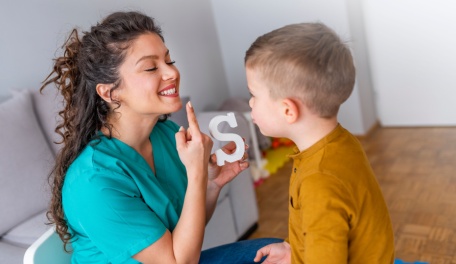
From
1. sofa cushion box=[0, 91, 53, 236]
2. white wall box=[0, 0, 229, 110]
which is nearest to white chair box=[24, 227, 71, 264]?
sofa cushion box=[0, 91, 53, 236]

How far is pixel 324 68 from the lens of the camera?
960 mm

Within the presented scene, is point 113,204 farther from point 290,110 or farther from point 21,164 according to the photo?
point 21,164

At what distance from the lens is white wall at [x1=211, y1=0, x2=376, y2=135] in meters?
3.44

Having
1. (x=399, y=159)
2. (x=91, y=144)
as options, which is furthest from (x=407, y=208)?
(x=91, y=144)

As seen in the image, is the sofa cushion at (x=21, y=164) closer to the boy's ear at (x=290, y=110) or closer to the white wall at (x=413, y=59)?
the boy's ear at (x=290, y=110)

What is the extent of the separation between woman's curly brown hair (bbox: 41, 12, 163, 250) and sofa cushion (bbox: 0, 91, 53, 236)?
31.2 inches

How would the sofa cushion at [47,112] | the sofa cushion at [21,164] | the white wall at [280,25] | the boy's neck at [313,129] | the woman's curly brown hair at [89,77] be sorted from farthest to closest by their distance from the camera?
1. the white wall at [280,25]
2. the sofa cushion at [47,112]
3. the sofa cushion at [21,164]
4. the woman's curly brown hair at [89,77]
5. the boy's neck at [313,129]

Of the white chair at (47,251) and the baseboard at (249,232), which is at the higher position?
the white chair at (47,251)

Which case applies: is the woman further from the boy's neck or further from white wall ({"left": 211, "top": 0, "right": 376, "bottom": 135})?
white wall ({"left": 211, "top": 0, "right": 376, "bottom": 135})

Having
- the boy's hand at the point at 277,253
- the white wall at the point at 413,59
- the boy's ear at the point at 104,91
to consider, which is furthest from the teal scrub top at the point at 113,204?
the white wall at the point at 413,59

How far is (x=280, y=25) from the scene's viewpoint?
144 inches

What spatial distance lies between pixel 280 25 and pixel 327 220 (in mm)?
2906

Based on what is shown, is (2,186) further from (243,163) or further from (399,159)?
(399,159)

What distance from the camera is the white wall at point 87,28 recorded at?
8.05 feet
